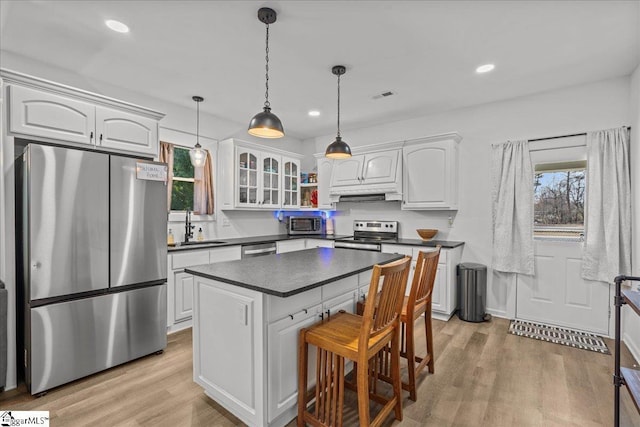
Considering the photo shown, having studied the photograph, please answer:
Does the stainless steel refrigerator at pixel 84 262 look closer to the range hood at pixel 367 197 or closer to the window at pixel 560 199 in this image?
the range hood at pixel 367 197

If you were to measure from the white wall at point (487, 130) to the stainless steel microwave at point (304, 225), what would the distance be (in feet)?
3.40

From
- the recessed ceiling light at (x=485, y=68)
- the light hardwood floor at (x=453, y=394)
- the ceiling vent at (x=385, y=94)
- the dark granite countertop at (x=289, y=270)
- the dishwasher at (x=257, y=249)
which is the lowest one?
the light hardwood floor at (x=453, y=394)

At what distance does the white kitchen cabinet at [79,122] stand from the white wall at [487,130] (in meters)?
3.41

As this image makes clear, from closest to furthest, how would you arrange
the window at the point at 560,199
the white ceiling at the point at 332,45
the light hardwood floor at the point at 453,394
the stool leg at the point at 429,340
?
the light hardwood floor at the point at 453,394 < the white ceiling at the point at 332,45 < the stool leg at the point at 429,340 < the window at the point at 560,199

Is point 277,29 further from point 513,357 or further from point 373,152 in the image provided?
point 513,357

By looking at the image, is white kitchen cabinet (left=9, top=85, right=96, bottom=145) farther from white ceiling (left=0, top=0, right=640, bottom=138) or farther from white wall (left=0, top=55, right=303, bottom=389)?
white ceiling (left=0, top=0, right=640, bottom=138)

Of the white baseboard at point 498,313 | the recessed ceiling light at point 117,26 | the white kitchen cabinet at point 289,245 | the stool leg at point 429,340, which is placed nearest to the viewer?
the recessed ceiling light at point 117,26

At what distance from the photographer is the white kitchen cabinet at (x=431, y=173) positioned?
399 centimetres

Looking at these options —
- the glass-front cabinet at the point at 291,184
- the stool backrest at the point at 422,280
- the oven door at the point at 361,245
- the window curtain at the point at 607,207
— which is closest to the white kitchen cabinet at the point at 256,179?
the glass-front cabinet at the point at 291,184

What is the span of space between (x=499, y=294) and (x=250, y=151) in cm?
399

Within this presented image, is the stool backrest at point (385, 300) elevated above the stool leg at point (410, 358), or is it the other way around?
the stool backrest at point (385, 300)

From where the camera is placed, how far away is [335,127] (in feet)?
17.1

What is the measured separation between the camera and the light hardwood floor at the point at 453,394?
1.98 meters

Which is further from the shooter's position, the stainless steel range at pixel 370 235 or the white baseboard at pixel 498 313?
the stainless steel range at pixel 370 235
